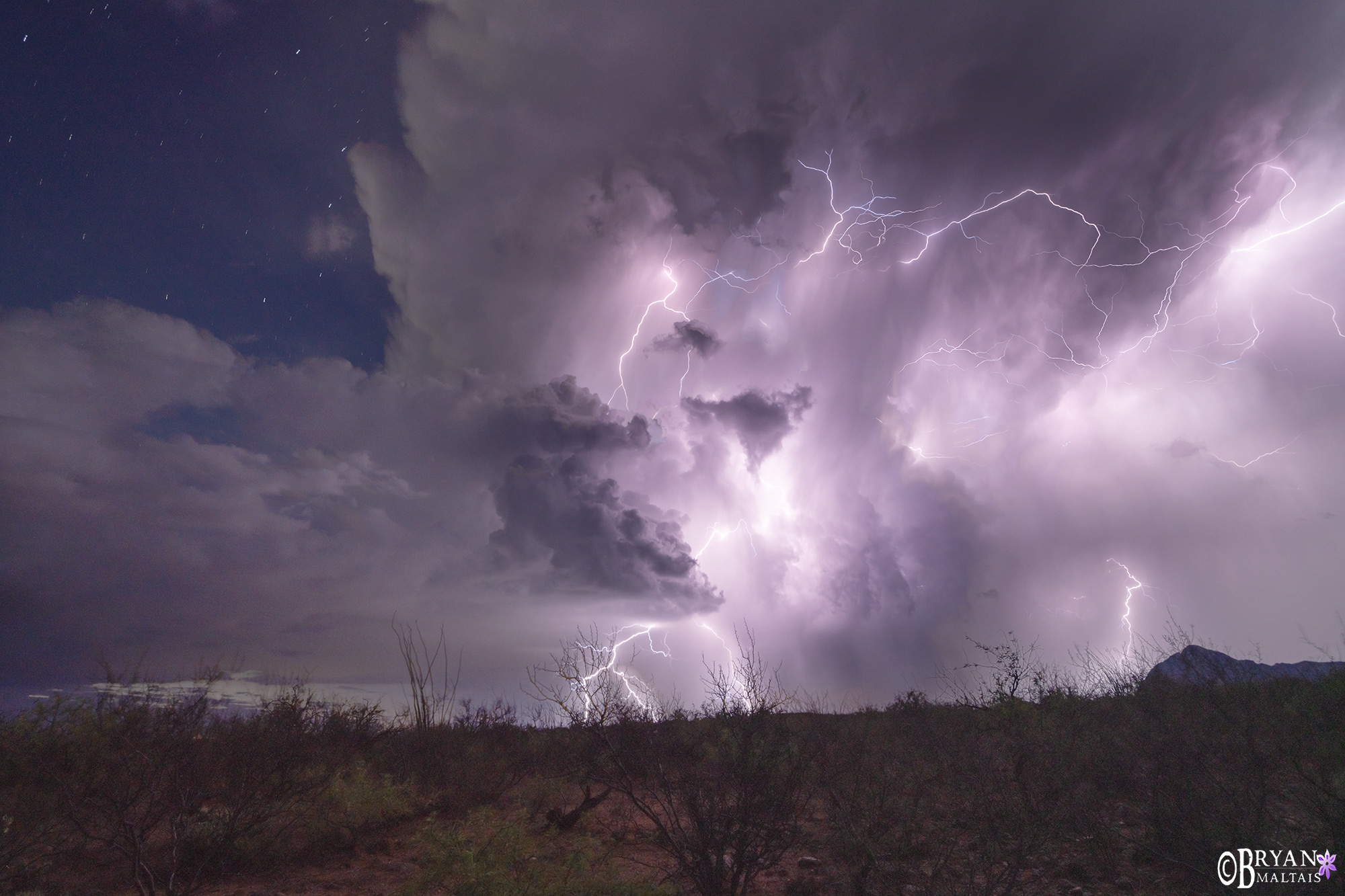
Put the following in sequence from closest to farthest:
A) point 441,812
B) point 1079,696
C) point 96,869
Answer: point 96,869 < point 441,812 < point 1079,696

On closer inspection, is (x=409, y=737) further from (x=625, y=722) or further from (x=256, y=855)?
(x=625, y=722)

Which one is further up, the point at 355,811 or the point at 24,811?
the point at 24,811

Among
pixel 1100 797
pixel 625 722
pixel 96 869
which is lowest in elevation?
pixel 96 869

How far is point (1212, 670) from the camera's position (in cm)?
1316

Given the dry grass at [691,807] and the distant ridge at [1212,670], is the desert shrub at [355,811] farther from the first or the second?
the distant ridge at [1212,670]

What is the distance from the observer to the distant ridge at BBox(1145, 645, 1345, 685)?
1296 centimetres

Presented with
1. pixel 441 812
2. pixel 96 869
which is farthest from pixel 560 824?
pixel 96 869

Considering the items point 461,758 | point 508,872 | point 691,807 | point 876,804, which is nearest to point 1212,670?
point 876,804

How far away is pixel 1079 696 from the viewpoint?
46.6 feet

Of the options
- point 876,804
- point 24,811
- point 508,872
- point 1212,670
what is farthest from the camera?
point 1212,670

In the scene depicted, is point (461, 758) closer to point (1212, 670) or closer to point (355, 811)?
point (355, 811)

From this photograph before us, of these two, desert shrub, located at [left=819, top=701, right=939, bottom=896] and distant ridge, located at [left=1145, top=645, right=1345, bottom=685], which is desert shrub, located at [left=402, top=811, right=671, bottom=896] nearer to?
desert shrub, located at [left=819, top=701, right=939, bottom=896]

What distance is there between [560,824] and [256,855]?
448 cm

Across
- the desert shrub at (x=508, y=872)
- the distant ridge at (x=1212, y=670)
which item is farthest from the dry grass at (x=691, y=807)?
the distant ridge at (x=1212, y=670)
